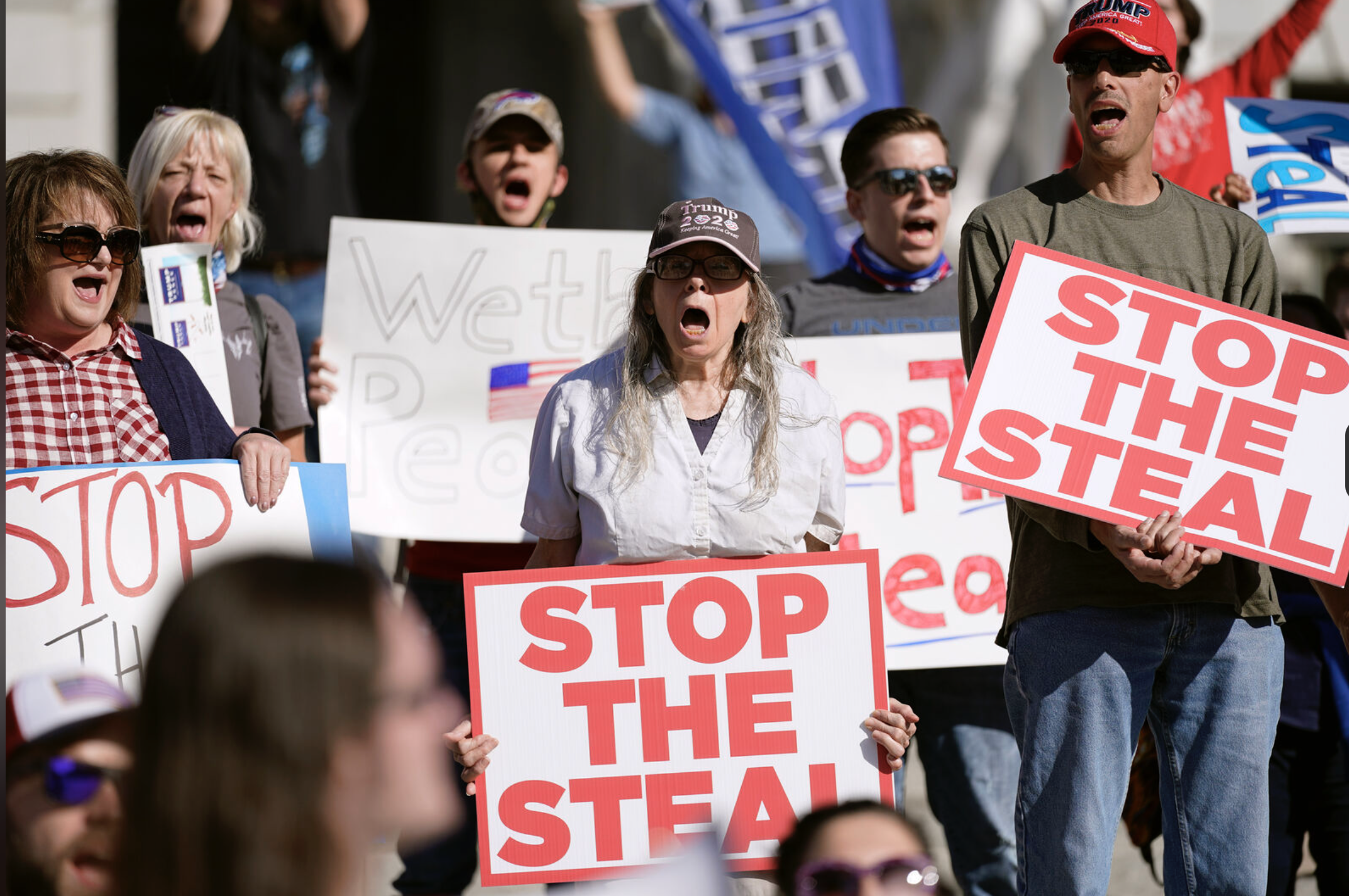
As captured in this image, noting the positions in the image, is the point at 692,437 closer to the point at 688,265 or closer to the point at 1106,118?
the point at 688,265

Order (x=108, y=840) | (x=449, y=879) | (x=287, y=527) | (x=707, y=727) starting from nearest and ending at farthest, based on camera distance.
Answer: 1. (x=108, y=840)
2. (x=707, y=727)
3. (x=287, y=527)
4. (x=449, y=879)

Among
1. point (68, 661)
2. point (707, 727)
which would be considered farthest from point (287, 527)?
point (707, 727)

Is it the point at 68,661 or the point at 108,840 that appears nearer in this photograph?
the point at 108,840

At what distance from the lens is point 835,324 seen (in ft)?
13.2

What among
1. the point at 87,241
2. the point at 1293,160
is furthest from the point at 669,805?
the point at 1293,160

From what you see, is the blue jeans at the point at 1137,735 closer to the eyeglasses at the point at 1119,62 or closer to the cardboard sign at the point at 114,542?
the eyeglasses at the point at 1119,62

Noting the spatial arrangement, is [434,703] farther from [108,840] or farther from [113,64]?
[113,64]

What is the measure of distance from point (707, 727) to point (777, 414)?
2.05 feet

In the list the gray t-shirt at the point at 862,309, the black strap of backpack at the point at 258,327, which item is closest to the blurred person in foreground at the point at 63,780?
the black strap of backpack at the point at 258,327

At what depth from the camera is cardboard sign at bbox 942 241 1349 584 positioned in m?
2.83

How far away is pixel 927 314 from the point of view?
4.07 meters

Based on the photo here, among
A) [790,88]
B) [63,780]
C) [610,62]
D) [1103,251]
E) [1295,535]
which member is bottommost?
[63,780]

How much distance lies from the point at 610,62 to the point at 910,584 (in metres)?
3.42

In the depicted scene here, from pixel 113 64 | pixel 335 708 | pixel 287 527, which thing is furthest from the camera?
pixel 113 64
